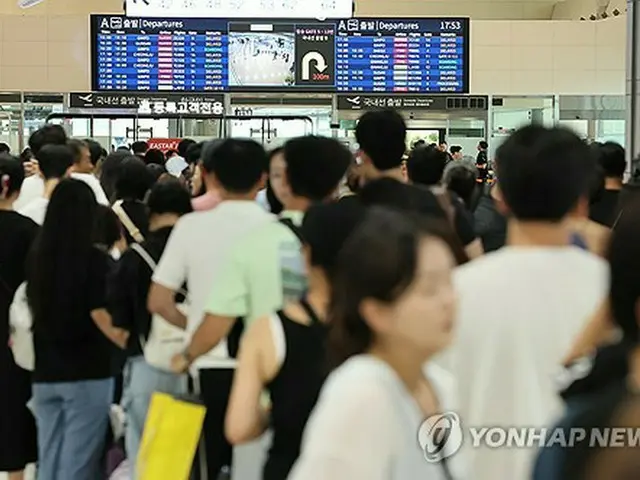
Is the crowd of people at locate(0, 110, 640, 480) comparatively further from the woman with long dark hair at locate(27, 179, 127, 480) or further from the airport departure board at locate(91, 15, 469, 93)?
the airport departure board at locate(91, 15, 469, 93)

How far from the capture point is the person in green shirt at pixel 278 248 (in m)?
2.62

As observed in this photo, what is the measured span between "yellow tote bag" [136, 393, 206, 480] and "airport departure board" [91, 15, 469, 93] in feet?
26.4

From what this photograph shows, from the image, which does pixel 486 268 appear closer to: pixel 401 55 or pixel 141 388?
pixel 141 388

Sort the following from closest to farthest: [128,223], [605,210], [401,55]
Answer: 1. [605,210]
2. [128,223]
3. [401,55]

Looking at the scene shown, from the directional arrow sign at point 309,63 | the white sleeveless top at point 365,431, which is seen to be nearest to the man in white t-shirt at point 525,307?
the white sleeveless top at point 365,431

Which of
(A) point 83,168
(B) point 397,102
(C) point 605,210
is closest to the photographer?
(C) point 605,210

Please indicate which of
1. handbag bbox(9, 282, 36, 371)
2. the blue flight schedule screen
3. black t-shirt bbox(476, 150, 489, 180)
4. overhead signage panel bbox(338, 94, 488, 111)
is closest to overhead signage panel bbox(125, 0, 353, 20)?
the blue flight schedule screen

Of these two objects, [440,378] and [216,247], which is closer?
[440,378]

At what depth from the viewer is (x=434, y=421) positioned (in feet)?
5.45

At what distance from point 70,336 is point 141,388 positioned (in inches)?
14.0

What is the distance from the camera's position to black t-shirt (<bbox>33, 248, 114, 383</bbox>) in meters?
3.58

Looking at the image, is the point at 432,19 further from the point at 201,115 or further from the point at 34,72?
the point at 34,72

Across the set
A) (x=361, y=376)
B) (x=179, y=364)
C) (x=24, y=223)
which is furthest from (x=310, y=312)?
(x=24, y=223)

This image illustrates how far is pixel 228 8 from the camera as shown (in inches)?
411
